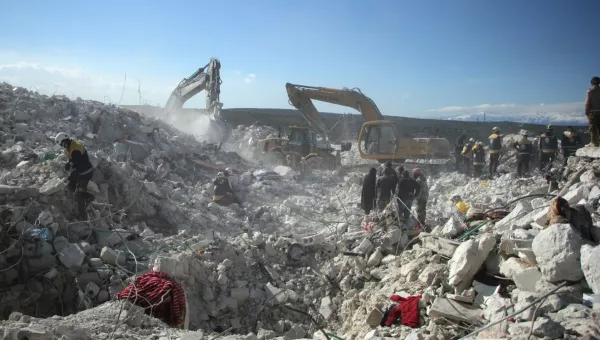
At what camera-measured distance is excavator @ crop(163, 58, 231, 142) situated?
1677 centimetres

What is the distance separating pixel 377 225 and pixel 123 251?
3933mm

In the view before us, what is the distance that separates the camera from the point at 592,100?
6301mm

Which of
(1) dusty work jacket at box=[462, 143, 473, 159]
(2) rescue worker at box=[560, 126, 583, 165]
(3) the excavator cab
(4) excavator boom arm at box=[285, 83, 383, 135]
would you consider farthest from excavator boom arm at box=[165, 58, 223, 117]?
(2) rescue worker at box=[560, 126, 583, 165]

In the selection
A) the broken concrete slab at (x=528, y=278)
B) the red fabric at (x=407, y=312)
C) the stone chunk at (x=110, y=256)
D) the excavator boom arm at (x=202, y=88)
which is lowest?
the red fabric at (x=407, y=312)

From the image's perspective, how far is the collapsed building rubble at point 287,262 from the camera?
126 inches

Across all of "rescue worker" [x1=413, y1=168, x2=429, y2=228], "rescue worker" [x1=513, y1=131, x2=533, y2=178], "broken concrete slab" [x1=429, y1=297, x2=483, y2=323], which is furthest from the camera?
"rescue worker" [x1=513, y1=131, x2=533, y2=178]

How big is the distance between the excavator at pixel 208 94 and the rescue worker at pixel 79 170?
10710 mm

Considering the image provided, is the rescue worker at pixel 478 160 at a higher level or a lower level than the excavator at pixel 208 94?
lower

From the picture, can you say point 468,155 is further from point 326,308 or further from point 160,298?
point 160,298

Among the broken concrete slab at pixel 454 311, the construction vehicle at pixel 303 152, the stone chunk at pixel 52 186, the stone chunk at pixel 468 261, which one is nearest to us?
the broken concrete slab at pixel 454 311

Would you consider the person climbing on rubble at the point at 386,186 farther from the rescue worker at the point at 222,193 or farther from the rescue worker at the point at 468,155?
the rescue worker at the point at 468,155

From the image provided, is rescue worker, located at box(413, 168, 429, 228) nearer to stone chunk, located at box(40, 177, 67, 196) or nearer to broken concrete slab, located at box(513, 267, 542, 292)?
broken concrete slab, located at box(513, 267, 542, 292)

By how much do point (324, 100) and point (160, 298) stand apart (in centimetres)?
1290

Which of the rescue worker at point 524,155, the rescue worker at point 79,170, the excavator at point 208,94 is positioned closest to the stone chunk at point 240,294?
the rescue worker at point 79,170
